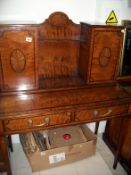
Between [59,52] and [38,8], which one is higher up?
[38,8]

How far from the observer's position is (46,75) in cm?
169

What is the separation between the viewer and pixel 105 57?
5.15ft

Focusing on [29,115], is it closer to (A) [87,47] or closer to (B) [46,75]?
(B) [46,75]

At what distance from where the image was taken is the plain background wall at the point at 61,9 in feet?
4.91

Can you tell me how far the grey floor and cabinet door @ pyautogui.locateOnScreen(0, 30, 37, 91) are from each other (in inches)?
35.5

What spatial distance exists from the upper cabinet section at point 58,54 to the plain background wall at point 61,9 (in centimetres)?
10

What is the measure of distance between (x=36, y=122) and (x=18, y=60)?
490 millimetres

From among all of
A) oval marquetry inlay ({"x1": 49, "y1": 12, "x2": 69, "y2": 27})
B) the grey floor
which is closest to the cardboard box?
the grey floor

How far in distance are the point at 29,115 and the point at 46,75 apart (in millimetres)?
554

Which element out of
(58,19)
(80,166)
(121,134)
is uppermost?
(58,19)

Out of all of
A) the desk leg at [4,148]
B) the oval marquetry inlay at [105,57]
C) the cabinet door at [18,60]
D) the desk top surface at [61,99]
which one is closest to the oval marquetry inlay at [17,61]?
the cabinet door at [18,60]

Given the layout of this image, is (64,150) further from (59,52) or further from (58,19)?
(58,19)

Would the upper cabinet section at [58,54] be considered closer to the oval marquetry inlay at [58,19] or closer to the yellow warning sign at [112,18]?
the oval marquetry inlay at [58,19]

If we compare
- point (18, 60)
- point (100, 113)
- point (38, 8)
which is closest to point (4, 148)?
point (18, 60)
